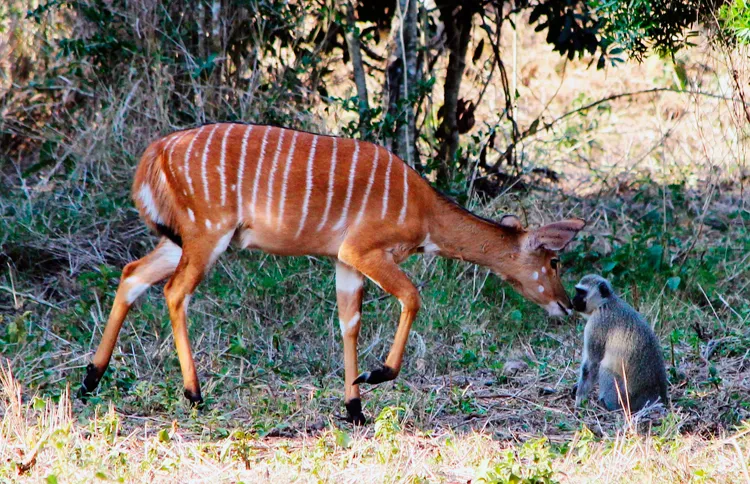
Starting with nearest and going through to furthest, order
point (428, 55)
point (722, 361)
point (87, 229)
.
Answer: point (722, 361), point (87, 229), point (428, 55)

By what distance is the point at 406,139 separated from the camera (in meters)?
8.48

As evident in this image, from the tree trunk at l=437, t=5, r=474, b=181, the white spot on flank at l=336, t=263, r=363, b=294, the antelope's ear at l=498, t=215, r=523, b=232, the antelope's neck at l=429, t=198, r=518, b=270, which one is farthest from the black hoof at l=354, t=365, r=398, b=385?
the tree trunk at l=437, t=5, r=474, b=181

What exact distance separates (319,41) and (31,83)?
239 centimetres

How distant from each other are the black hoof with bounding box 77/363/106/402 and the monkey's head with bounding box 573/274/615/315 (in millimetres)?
2734

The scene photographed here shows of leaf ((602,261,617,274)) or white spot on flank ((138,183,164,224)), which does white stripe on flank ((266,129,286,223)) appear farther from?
leaf ((602,261,617,274))

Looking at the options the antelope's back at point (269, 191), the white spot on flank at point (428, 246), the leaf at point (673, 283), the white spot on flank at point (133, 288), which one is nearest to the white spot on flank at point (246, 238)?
the antelope's back at point (269, 191)

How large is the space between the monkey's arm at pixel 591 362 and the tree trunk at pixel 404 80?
2.87m

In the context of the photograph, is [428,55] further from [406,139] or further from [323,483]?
[323,483]

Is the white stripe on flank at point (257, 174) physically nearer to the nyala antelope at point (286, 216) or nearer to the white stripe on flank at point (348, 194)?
the nyala antelope at point (286, 216)

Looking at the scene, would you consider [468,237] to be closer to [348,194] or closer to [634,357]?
[348,194]

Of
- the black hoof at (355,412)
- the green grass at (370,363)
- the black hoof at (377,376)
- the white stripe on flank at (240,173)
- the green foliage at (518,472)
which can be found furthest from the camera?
the white stripe on flank at (240,173)

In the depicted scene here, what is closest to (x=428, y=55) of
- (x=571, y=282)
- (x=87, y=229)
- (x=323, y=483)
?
(x=571, y=282)

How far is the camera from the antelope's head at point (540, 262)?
630 centimetres

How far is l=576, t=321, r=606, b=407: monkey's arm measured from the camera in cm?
592
